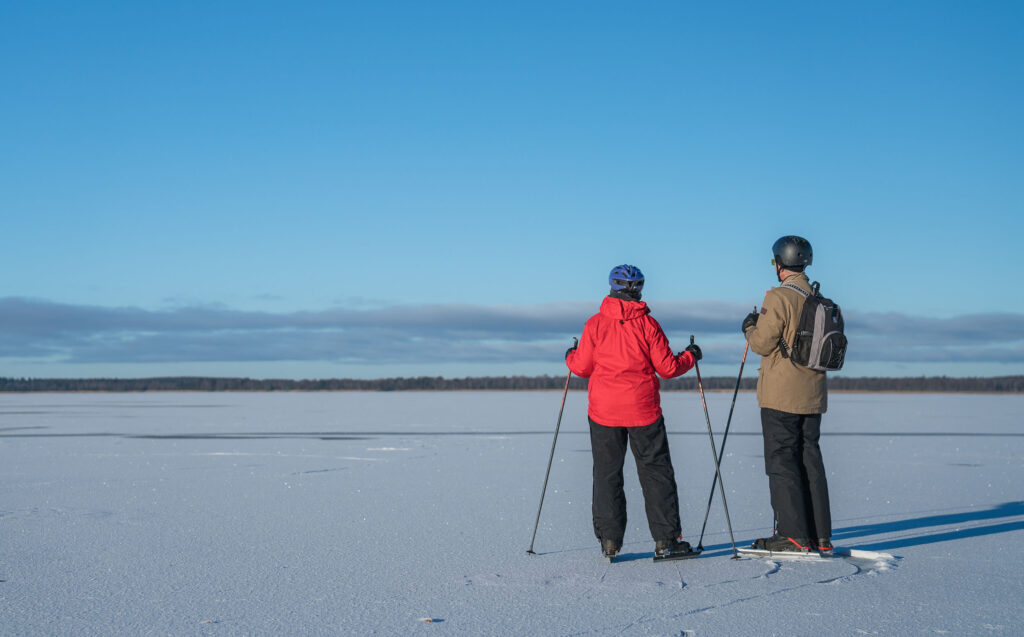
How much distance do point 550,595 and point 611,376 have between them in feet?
4.64

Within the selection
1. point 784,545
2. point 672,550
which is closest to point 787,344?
point 784,545

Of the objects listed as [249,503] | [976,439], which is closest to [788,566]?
[249,503]

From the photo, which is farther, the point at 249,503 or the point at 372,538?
the point at 249,503

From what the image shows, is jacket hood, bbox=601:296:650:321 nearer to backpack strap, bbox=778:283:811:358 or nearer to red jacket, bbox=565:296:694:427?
red jacket, bbox=565:296:694:427

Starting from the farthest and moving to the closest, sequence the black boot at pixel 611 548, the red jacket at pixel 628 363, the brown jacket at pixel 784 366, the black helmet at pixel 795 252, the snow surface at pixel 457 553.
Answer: the black helmet at pixel 795 252 → the brown jacket at pixel 784 366 → the red jacket at pixel 628 363 → the black boot at pixel 611 548 → the snow surface at pixel 457 553

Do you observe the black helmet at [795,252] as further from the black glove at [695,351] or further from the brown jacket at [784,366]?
the black glove at [695,351]

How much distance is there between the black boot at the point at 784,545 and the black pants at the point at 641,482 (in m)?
0.57

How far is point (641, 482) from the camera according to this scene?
485cm

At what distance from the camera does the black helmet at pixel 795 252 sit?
5211mm

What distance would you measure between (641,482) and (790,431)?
92 cm

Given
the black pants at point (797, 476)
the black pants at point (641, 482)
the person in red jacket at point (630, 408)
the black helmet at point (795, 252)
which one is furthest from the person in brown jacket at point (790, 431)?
the black pants at point (641, 482)

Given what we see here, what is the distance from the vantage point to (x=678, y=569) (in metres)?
4.55

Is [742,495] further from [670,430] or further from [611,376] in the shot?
[670,430]

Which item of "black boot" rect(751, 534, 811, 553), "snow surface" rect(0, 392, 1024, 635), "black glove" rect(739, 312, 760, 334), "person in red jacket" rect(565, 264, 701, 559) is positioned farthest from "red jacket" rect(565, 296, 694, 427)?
"black boot" rect(751, 534, 811, 553)
